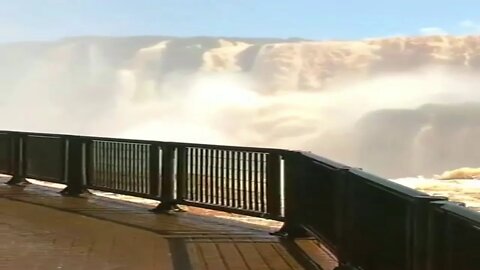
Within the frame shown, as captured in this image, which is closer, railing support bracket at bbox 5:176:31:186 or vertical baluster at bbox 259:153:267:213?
vertical baluster at bbox 259:153:267:213

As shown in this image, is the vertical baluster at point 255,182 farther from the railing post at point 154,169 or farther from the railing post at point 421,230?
the railing post at point 421,230

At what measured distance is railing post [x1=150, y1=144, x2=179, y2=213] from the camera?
32.7ft

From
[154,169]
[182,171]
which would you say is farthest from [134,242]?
[154,169]

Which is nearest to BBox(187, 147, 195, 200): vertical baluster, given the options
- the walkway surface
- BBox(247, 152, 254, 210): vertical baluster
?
the walkway surface

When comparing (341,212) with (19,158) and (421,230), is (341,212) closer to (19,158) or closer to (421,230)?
(421,230)

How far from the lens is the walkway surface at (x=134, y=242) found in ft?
22.3

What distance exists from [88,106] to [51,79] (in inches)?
167

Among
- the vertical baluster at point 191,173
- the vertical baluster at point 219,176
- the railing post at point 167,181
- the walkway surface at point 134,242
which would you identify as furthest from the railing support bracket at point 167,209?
the vertical baluster at point 219,176

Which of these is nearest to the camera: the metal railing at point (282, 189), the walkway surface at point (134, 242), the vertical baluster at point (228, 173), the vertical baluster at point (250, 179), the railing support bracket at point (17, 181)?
the metal railing at point (282, 189)

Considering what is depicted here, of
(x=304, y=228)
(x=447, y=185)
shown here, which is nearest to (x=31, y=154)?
(x=304, y=228)

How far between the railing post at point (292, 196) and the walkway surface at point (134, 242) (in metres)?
0.19

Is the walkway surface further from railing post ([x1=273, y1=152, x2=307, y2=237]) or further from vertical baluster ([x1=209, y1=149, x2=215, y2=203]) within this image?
vertical baluster ([x1=209, y1=149, x2=215, y2=203])

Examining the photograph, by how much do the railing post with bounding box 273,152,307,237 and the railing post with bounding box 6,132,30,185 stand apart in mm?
6540

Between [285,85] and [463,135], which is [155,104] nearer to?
[285,85]
